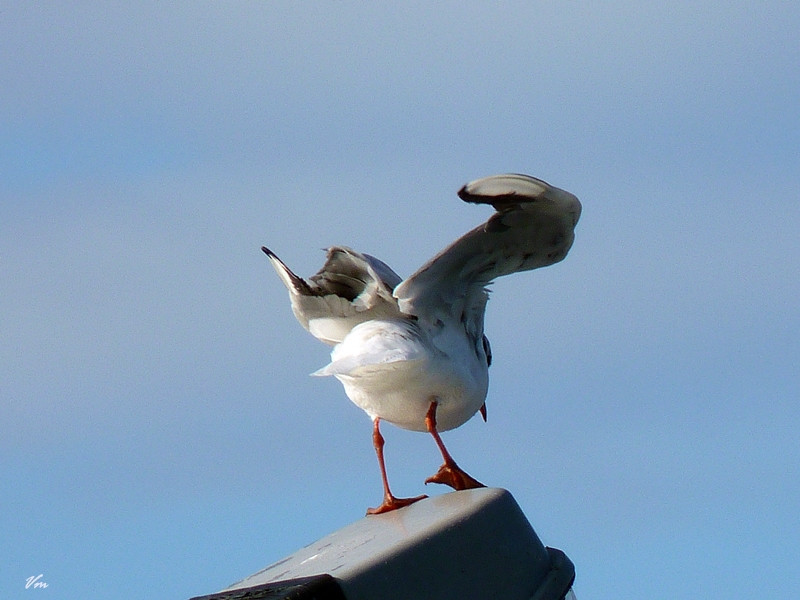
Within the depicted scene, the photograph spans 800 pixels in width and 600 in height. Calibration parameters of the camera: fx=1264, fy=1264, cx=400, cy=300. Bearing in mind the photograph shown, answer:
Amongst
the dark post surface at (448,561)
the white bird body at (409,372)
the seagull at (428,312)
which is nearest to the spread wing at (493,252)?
the seagull at (428,312)

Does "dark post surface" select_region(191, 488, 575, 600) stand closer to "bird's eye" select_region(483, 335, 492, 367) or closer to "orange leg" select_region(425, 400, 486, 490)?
"orange leg" select_region(425, 400, 486, 490)

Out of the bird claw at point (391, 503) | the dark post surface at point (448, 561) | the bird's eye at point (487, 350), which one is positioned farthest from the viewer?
the bird's eye at point (487, 350)

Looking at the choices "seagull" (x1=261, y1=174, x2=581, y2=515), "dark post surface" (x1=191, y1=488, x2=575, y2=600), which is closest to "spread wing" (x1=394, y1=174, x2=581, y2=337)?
"seagull" (x1=261, y1=174, x2=581, y2=515)

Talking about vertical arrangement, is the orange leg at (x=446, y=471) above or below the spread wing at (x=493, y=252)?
below

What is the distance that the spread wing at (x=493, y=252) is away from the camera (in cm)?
643

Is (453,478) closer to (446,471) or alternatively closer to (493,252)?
(446,471)

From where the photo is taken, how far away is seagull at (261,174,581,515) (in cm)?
645

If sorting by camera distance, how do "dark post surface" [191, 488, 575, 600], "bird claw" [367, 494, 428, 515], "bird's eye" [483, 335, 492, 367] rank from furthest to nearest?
"bird's eye" [483, 335, 492, 367]
"bird claw" [367, 494, 428, 515]
"dark post surface" [191, 488, 575, 600]

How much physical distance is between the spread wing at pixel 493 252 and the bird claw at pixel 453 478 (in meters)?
0.80

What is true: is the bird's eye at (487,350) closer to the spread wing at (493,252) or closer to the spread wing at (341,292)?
the spread wing at (493,252)

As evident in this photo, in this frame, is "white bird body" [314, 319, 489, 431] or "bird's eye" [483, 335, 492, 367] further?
"bird's eye" [483, 335, 492, 367]

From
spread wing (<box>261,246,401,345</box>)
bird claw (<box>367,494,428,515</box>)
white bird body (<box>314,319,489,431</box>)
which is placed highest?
spread wing (<box>261,246,401,345</box>)

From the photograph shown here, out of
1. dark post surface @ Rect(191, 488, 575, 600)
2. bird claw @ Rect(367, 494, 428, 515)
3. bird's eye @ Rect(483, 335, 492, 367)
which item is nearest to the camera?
dark post surface @ Rect(191, 488, 575, 600)

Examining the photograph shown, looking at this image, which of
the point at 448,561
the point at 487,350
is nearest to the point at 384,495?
the point at 487,350
